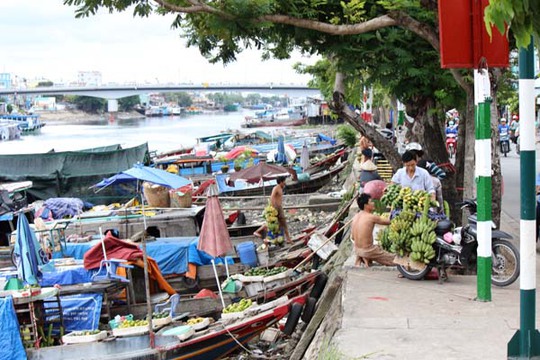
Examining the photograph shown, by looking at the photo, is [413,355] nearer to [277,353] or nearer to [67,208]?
[277,353]

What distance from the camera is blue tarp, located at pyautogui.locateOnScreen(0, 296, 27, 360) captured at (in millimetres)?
10477

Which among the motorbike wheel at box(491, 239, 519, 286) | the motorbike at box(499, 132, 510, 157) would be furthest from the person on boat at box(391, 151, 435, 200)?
the motorbike at box(499, 132, 510, 157)

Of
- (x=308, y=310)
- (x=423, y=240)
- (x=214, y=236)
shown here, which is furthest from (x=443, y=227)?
(x=214, y=236)

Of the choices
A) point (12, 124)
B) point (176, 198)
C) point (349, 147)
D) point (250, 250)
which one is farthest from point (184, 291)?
point (12, 124)

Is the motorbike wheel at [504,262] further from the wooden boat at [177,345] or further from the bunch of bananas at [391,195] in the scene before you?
the wooden boat at [177,345]

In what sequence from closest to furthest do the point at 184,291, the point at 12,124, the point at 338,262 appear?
the point at 338,262, the point at 184,291, the point at 12,124

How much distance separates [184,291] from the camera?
589 inches

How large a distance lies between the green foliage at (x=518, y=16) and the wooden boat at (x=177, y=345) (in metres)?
7.64

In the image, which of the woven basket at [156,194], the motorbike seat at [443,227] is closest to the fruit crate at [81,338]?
the motorbike seat at [443,227]

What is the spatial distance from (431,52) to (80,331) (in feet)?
23.2

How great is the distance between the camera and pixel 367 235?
32.1 feet

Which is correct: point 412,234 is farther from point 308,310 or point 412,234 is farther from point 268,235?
point 268,235

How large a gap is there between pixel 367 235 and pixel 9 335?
5.36m

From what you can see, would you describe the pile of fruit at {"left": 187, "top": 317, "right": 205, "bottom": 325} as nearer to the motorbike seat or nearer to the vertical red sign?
the motorbike seat
